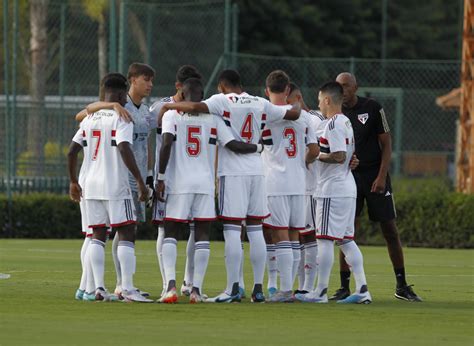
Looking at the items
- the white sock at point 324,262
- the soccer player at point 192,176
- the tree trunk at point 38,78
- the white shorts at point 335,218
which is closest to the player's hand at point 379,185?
the white shorts at point 335,218

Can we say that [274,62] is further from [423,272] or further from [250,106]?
[250,106]

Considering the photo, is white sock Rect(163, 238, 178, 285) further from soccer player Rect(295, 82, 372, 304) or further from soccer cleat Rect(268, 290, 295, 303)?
soccer player Rect(295, 82, 372, 304)

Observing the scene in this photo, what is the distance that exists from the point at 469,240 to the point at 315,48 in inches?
1111

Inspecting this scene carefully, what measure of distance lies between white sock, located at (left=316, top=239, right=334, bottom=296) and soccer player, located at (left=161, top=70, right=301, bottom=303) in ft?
1.91

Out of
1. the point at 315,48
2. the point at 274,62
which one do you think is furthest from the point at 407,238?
the point at 315,48

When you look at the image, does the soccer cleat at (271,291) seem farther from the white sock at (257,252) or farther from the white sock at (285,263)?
the white sock at (257,252)

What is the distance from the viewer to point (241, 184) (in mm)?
13078

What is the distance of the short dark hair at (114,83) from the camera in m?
13.1

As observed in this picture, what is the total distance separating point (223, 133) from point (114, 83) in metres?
1.21

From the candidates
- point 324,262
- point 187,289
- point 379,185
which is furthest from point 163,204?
point 379,185

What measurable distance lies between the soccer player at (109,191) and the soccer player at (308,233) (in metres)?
1.91

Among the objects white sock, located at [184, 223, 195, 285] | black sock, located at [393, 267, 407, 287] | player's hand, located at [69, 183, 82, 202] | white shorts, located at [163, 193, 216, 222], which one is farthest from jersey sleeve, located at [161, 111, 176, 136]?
black sock, located at [393, 267, 407, 287]

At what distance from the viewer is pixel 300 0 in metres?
52.4

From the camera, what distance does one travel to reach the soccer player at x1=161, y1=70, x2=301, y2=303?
13023 mm
